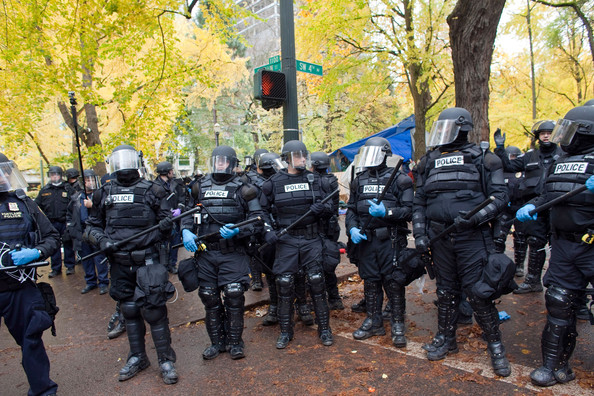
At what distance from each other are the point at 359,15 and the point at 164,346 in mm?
12525

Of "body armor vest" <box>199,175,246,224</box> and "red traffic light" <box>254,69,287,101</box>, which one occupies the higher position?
"red traffic light" <box>254,69,287,101</box>

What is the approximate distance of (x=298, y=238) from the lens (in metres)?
4.77

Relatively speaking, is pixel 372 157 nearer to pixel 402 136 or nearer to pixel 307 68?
pixel 307 68

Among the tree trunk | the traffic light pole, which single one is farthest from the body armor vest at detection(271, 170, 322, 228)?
the tree trunk

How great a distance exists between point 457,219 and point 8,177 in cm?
424

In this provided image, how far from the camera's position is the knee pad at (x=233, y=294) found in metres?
4.27

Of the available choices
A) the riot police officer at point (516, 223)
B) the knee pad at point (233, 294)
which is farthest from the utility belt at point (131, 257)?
the riot police officer at point (516, 223)

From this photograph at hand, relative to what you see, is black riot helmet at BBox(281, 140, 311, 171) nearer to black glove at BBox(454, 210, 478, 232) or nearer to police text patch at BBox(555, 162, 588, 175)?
black glove at BBox(454, 210, 478, 232)

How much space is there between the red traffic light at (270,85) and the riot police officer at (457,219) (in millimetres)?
3151

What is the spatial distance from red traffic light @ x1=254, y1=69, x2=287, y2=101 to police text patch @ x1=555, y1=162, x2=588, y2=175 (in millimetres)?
4274

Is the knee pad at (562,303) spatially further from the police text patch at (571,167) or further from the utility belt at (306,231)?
the utility belt at (306,231)

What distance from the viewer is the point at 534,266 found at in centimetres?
600

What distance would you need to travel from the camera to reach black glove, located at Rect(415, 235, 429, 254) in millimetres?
4176

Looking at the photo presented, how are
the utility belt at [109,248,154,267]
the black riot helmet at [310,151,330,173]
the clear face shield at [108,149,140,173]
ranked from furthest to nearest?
the black riot helmet at [310,151,330,173] < the clear face shield at [108,149,140,173] < the utility belt at [109,248,154,267]
